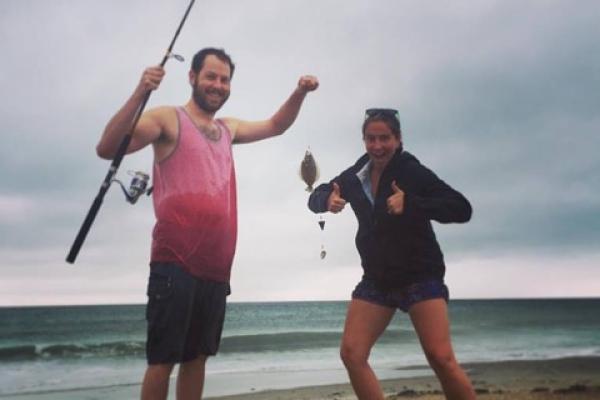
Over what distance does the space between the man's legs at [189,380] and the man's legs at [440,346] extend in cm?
131

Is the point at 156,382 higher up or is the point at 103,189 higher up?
the point at 103,189

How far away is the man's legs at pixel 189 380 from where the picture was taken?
142 inches

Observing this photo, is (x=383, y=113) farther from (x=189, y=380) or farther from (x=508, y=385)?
(x=508, y=385)

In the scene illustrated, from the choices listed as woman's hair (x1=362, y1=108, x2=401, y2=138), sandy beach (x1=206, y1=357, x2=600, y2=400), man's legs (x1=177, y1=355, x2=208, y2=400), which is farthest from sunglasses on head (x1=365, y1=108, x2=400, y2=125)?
sandy beach (x1=206, y1=357, x2=600, y2=400)

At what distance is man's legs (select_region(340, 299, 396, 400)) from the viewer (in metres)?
3.73

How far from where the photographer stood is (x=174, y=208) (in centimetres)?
350

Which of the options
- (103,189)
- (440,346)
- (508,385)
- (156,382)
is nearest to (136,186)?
(103,189)

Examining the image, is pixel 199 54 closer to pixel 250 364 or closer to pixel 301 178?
pixel 301 178

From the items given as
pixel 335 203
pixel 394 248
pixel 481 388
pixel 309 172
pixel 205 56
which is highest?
pixel 205 56

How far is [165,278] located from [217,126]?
1.07 metres

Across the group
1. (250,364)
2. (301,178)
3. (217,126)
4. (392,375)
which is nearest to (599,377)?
(392,375)

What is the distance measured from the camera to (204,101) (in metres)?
3.79

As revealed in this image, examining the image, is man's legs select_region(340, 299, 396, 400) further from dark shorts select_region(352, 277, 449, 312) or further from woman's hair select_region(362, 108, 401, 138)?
woman's hair select_region(362, 108, 401, 138)

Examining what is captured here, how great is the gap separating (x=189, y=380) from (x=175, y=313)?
51 cm
